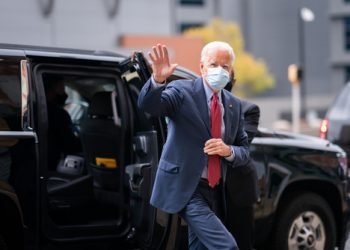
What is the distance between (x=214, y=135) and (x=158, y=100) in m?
0.47

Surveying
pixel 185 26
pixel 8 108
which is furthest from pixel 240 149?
pixel 185 26

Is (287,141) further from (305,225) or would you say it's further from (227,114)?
(227,114)

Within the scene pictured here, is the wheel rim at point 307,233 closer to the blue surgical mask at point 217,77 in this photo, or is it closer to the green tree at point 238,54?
the blue surgical mask at point 217,77

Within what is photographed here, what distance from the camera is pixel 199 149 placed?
3.95m

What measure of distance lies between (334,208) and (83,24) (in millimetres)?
26732

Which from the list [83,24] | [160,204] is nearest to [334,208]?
[160,204]

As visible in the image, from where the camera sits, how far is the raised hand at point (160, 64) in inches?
148

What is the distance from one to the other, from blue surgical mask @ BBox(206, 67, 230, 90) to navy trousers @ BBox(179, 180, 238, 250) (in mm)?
599

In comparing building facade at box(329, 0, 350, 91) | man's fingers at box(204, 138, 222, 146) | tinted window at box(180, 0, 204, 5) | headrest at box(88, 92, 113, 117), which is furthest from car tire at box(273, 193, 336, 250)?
building facade at box(329, 0, 350, 91)

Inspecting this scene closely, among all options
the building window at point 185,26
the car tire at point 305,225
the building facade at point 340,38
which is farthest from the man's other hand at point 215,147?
the building facade at point 340,38

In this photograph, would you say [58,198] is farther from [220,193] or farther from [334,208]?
[334,208]

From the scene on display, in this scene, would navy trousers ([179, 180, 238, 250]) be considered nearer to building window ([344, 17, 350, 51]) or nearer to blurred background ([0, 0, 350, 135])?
blurred background ([0, 0, 350, 135])

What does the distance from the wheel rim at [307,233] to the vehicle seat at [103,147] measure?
1555 mm

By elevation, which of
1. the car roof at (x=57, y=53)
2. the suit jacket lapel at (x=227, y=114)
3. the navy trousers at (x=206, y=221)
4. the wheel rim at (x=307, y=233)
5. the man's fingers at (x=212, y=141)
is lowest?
the wheel rim at (x=307, y=233)
